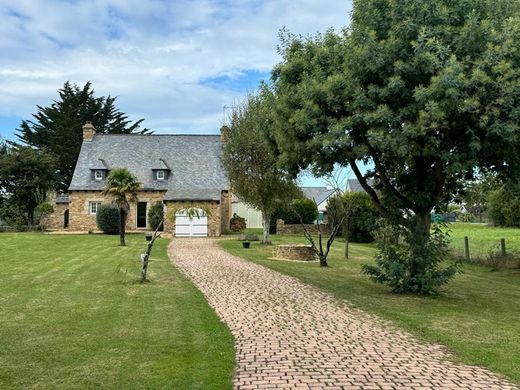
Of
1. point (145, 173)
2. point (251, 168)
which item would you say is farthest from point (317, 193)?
point (251, 168)

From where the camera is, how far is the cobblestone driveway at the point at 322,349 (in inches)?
224

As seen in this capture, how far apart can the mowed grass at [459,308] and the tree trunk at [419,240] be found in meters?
0.73

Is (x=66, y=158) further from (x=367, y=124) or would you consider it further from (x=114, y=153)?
(x=367, y=124)

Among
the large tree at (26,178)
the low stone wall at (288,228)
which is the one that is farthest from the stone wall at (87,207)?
the low stone wall at (288,228)

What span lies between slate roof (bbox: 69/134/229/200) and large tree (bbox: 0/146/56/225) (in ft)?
14.8

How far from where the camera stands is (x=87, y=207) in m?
40.7

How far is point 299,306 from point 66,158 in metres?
48.5

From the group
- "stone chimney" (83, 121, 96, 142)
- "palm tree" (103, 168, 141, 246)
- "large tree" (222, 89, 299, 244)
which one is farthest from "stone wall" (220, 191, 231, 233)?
"palm tree" (103, 168, 141, 246)

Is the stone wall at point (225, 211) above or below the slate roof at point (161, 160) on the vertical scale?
below

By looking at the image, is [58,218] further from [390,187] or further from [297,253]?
[390,187]

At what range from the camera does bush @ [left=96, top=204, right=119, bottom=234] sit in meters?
37.3

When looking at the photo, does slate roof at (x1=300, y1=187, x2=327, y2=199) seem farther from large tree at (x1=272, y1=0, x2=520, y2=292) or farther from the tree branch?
large tree at (x1=272, y1=0, x2=520, y2=292)

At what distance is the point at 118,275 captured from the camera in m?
14.6

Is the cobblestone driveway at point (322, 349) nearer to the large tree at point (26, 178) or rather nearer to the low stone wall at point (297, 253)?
the low stone wall at point (297, 253)
